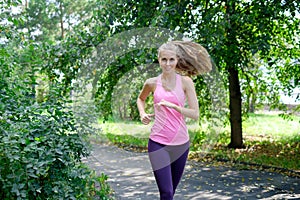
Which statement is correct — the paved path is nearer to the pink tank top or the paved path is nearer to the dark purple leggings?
the dark purple leggings

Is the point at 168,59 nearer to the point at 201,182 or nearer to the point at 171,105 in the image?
the point at 171,105

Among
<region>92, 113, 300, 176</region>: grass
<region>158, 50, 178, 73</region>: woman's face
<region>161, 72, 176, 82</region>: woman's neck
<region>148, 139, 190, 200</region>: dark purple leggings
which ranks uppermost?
<region>158, 50, 178, 73</region>: woman's face

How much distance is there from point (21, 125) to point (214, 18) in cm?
390

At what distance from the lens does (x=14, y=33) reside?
4.27m

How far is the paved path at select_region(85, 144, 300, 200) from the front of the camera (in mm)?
5059

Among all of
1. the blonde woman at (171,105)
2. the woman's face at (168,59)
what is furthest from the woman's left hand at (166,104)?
the woman's face at (168,59)

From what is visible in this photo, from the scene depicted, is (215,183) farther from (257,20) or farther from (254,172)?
(257,20)

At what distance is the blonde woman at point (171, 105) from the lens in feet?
7.45

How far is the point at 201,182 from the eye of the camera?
5.81 meters

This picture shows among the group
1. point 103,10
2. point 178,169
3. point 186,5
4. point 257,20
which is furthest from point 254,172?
point 178,169

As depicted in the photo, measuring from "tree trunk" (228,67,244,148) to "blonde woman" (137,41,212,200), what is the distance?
6181 mm

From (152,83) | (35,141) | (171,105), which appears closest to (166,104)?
(171,105)

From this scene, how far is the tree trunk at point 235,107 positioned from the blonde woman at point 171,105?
6.18 meters

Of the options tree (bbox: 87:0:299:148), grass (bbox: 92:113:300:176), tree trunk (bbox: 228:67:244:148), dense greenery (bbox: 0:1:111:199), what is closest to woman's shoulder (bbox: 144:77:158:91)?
dense greenery (bbox: 0:1:111:199)
